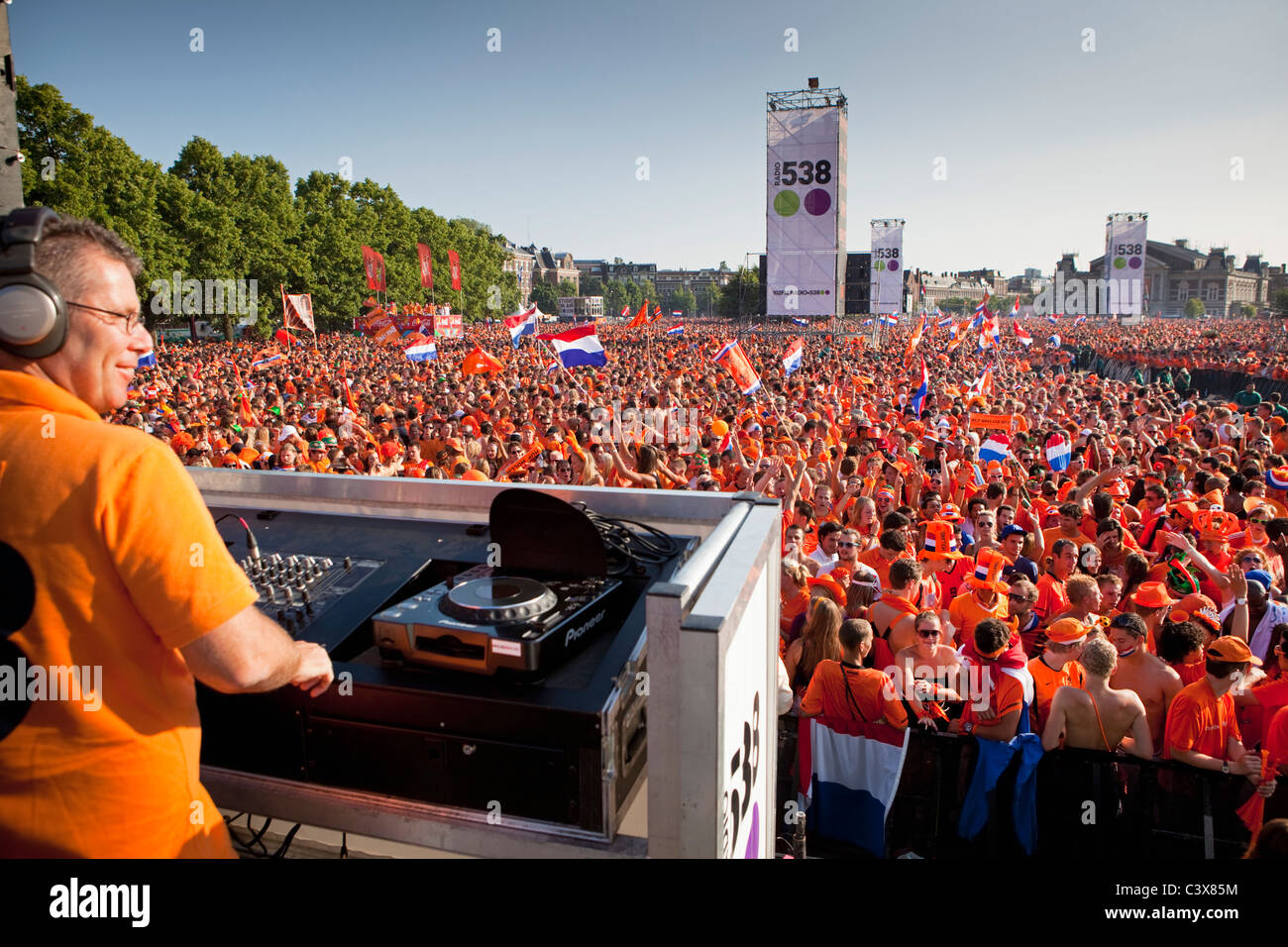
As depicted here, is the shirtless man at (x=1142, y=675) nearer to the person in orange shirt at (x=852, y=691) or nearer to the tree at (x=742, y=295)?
the person in orange shirt at (x=852, y=691)

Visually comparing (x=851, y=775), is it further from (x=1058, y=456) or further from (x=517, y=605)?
(x=1058, y=456)

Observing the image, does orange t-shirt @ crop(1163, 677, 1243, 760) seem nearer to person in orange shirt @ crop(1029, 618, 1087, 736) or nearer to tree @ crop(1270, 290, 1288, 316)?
person in orange shirt @ crop(1029, 618, 1087, 736)

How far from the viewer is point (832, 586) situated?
5.87 meters

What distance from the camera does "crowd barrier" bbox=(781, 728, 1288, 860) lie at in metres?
4.28

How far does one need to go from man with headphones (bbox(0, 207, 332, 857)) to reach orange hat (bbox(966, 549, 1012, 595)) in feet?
17.4

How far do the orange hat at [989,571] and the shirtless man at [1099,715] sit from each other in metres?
1.26

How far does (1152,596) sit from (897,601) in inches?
65.5

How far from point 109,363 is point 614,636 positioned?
46.2 inches

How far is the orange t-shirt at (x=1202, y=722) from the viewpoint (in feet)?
14.0
